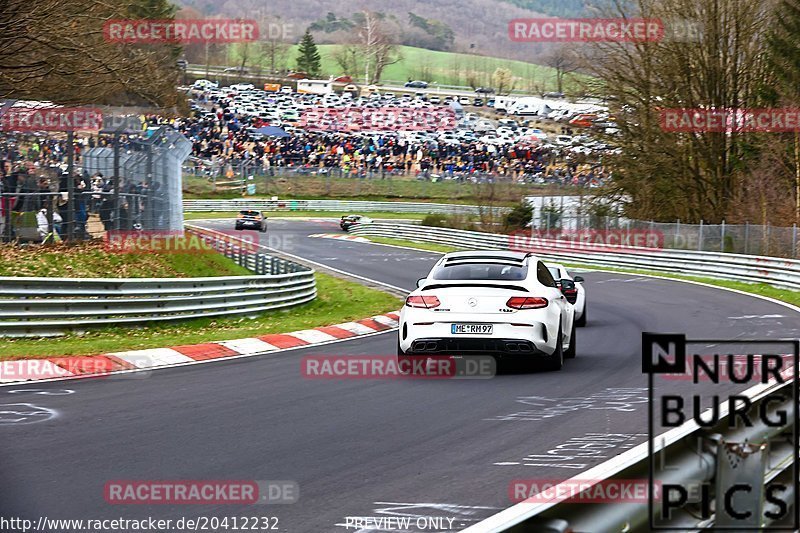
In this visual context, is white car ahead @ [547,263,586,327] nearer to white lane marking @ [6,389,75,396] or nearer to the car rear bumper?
the car rear bumper

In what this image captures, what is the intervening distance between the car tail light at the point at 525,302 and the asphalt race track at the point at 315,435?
0.85 meters

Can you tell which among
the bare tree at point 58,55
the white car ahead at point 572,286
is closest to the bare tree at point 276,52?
the bare tree at point 58,55

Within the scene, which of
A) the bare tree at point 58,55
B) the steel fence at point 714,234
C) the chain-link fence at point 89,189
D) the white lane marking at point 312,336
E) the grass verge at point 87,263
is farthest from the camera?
the steel fence at point 714,234

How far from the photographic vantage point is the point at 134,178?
80.0 feet

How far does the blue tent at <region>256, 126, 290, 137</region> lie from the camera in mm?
86625

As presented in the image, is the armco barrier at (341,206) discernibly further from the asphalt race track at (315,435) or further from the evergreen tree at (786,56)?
the asphalt race track at (315,435)

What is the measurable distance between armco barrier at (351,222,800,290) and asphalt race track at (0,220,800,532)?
65.2ft

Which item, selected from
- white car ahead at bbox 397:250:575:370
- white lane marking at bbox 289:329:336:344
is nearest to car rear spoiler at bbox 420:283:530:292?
white car ahead at bbox 397:250:575:370

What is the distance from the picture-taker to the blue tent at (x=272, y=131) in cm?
8662

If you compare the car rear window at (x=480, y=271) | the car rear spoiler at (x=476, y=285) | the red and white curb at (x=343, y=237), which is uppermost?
the car rear window at (x=480, y=271)

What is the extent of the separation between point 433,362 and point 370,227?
164 ft

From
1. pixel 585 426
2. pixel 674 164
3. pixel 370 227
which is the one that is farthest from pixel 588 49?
pixel 585 426

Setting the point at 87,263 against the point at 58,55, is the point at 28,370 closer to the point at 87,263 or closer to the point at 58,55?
the point at 87,263

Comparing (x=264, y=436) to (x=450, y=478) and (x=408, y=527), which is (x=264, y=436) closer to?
(x=450, y=478)
